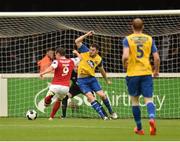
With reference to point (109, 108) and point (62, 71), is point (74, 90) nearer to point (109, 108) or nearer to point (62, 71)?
point (109, 108)

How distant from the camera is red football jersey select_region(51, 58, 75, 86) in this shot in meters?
19.8

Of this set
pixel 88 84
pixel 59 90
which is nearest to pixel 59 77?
pixel 59 90

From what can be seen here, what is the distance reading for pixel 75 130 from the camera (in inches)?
617

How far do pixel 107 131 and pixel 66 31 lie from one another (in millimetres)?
7691

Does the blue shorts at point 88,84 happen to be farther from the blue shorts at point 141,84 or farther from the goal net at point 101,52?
the blue shorts at point 141,84

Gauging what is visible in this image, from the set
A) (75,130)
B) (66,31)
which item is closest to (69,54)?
(66,31)

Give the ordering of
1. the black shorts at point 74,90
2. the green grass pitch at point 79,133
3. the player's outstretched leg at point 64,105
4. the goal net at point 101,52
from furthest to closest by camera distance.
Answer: the goal net at point 101,52 < the black shorts at point 74,90 < the player's outstretched leg at point 64,105 < the green grass pitch at point 79,133

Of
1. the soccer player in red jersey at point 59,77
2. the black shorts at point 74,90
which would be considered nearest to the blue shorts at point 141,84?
the soccer player in red jersey at point 59,77

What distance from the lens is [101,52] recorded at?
22.6 meters

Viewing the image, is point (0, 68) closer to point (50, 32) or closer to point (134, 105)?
point (50, 32)
